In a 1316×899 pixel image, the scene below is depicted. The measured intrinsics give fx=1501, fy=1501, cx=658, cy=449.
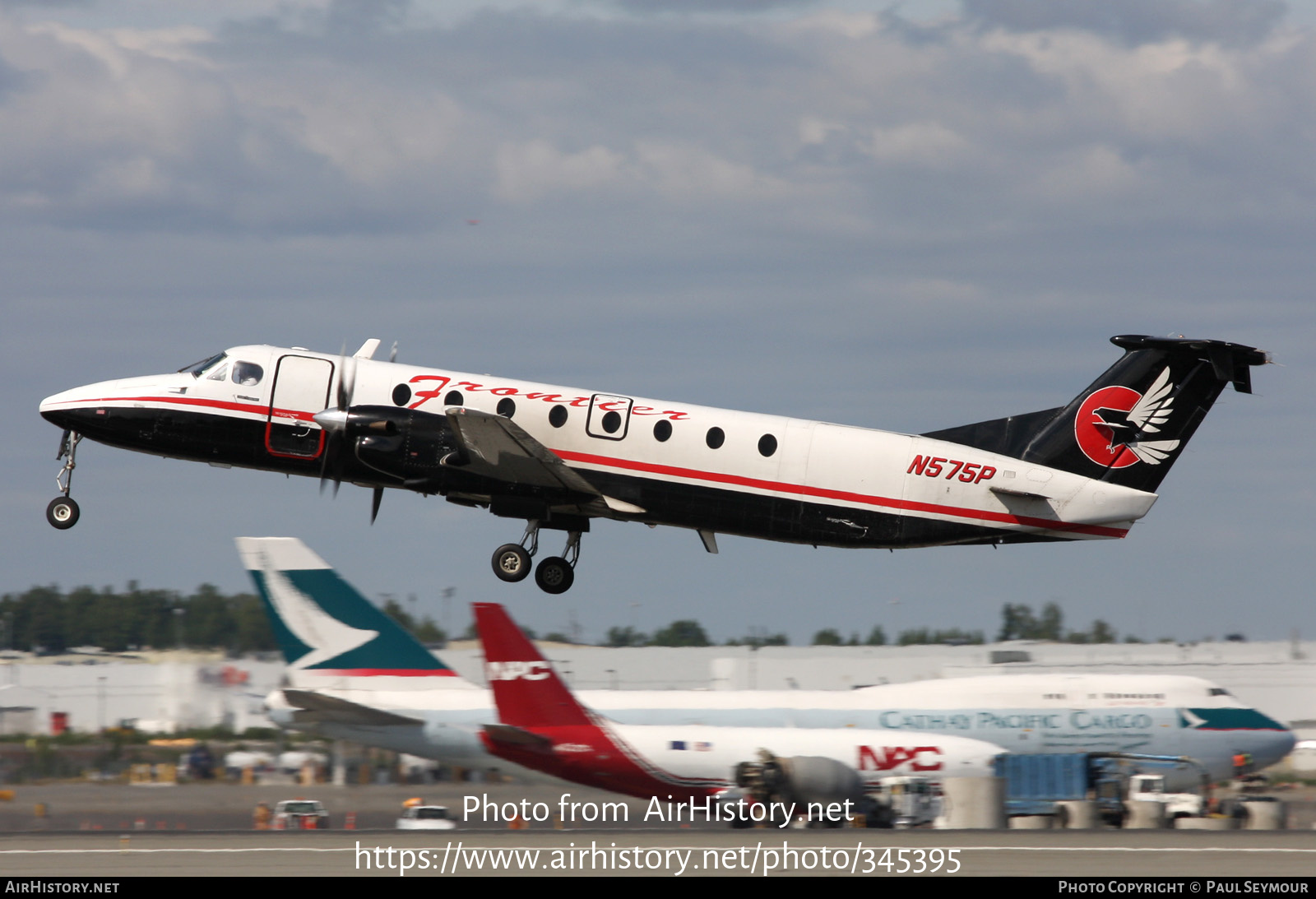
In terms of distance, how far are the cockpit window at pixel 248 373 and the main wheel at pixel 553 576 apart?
6.92m

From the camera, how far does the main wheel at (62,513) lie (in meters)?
32.1

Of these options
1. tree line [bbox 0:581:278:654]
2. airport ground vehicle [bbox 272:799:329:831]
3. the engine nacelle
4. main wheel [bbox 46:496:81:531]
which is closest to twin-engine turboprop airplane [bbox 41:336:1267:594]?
main wheel [bbox 46:496:81:531]

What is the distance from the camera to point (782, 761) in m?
34.8

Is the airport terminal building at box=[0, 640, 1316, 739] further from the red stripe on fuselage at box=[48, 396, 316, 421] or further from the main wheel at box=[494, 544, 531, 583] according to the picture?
the main wheel at box=[494, 544, 531, 583]

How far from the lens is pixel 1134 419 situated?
30.5 meters

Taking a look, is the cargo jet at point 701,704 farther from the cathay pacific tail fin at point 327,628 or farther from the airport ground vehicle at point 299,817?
the airport ground vehicle at point 299,817

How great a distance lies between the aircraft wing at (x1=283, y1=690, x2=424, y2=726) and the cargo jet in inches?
1.4

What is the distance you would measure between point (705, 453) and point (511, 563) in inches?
177

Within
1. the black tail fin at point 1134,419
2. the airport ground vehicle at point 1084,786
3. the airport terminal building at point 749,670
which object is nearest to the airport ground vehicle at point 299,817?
the airport ground vehicle at point 1084,786

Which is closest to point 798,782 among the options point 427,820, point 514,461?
point 427,820

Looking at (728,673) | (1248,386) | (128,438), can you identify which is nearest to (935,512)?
(1248,386)

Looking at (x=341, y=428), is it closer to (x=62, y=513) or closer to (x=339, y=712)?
(x=62, y=513)

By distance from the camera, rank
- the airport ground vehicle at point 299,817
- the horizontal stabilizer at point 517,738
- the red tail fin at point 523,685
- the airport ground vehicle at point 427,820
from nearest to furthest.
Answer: the horizontal stabilizer at point 517,738
the red tail fin at point 523,685
the airport ground vehicle at point 427,820
the airport ground vehicle at point 299,817
